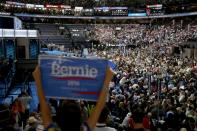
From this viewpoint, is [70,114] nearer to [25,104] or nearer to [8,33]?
[25,104]

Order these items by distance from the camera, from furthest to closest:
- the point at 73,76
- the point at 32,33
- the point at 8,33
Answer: the point at 32,33 → the point at 8,33 → the point at 73,76

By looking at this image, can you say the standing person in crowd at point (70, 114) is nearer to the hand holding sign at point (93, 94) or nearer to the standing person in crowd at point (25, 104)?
the hand holding sign at point (93, 94)

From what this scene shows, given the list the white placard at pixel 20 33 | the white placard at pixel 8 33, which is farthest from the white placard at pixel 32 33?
the white placard at pixel 8 33

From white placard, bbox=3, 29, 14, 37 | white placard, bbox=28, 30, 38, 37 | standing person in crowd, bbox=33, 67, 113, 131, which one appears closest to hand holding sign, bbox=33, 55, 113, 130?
standing person in crowd, bbox=33, 67, 113, 131

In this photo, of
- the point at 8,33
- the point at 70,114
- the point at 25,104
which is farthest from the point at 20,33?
the point at 70,114

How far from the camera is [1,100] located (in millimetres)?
12914

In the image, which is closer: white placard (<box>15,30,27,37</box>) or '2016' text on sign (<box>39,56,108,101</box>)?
'2016' text on sign (<box>39,56,108,101</box>)

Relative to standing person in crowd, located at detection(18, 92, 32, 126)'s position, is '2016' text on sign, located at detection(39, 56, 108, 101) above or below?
above

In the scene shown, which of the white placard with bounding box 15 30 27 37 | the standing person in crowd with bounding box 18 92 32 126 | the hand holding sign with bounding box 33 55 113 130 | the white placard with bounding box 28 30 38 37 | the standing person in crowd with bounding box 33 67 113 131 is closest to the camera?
the standing person in crowd with bounding box 33 67 113 131

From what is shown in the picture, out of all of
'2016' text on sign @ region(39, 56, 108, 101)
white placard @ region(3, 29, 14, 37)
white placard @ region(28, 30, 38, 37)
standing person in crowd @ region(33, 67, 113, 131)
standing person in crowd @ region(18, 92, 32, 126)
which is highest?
'2016' text on sign @ region(39, 56, 108, 101)

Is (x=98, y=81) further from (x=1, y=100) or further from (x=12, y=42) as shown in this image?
(x=12, y=42)


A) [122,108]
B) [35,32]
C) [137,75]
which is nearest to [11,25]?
[35,32]

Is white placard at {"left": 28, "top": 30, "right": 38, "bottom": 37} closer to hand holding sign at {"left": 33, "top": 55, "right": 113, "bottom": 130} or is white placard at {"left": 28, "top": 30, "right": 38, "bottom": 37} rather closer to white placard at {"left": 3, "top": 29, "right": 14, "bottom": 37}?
white placard at {"left": 3, "top": 29, "right": 14, "bottom": 37}

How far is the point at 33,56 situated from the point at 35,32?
1428 mm
